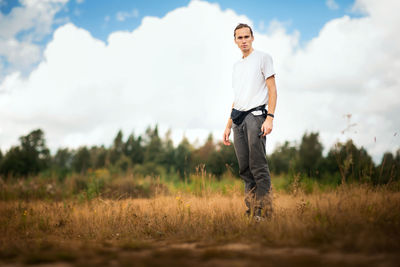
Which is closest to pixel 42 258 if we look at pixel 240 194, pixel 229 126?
pixel 229 126

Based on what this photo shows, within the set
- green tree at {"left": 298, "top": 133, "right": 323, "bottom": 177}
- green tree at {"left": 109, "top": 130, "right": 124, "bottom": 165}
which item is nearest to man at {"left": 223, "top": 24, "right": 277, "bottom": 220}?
green tree at {"left": 298, "top": 133, "right": 323, "bottom": 177}

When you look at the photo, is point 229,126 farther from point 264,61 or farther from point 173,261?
point 173,261

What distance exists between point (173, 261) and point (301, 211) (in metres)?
1.83

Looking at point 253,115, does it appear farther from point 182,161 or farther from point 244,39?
point 182,161

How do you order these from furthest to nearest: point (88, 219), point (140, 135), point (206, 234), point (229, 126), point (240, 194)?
point (140, 135), point (240, 194), point (88, 219), point (229, 126), point (206, 234)

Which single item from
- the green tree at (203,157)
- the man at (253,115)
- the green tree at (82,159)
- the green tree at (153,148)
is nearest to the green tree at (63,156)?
the green tree at (82,159)

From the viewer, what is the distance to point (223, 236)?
7.13ft

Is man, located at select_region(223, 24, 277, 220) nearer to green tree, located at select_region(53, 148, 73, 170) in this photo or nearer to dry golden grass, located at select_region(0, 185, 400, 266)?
dry golden grass, located at select_region(0, 185, 400, 266)

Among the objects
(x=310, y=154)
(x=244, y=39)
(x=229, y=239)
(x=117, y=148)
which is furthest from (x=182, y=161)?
(x=117, y=148)

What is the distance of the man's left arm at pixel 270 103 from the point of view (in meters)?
2.56

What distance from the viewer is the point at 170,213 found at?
3.36 meters

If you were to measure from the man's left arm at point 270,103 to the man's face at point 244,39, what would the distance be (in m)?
0.50

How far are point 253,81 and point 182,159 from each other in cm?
1340

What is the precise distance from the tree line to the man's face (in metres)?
1.51
